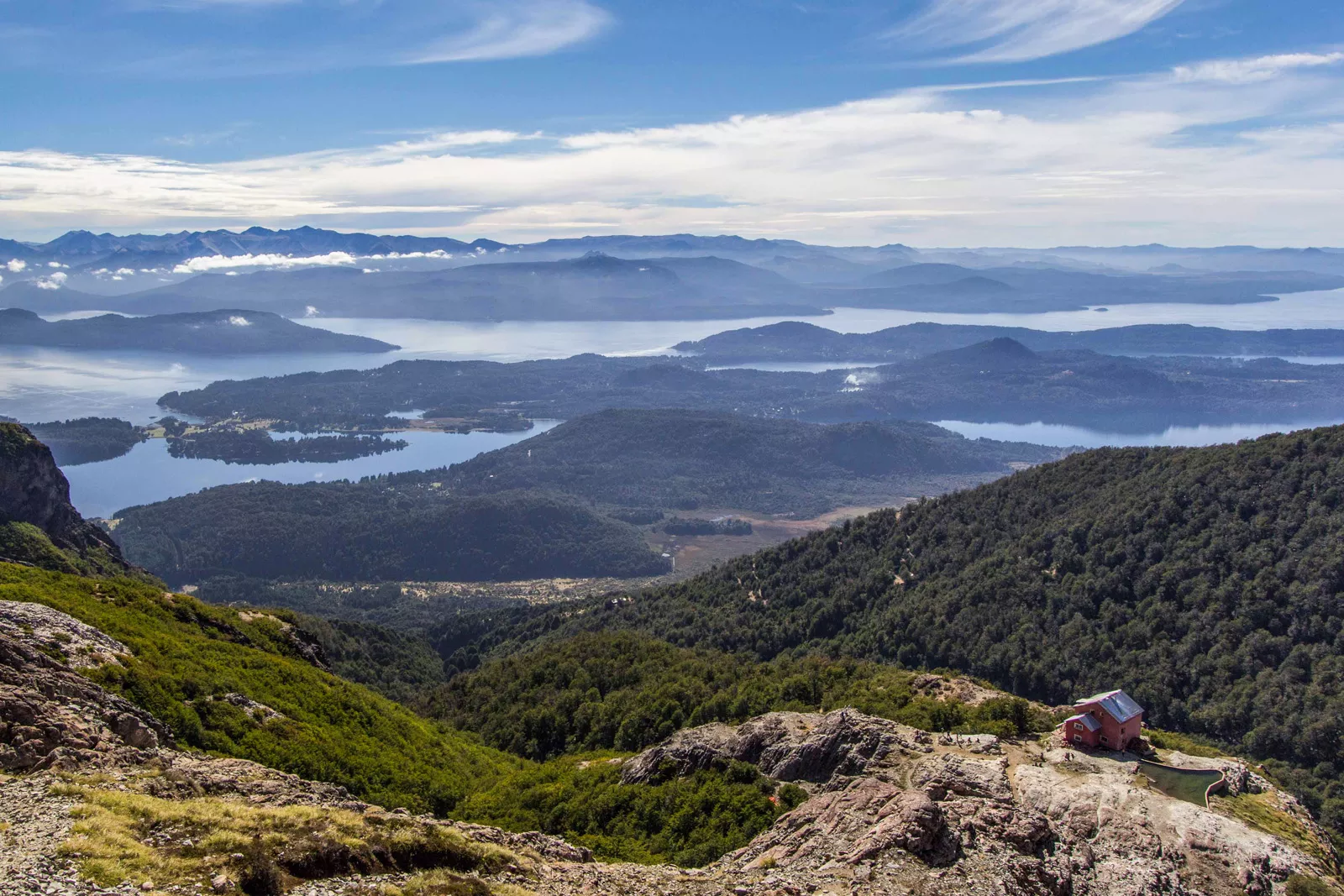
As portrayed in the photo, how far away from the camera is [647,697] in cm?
4809

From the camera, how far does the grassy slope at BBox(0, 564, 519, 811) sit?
2923cm

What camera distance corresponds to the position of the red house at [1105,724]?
106 feet

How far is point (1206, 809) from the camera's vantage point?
2725 cm

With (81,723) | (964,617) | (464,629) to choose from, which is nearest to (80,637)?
(81,723)

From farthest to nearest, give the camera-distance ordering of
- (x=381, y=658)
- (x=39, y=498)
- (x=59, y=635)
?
(x=381, y=658) → (x=39, y=498) → (x=59, y=635)

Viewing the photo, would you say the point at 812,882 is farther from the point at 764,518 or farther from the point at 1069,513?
the point at 764,518

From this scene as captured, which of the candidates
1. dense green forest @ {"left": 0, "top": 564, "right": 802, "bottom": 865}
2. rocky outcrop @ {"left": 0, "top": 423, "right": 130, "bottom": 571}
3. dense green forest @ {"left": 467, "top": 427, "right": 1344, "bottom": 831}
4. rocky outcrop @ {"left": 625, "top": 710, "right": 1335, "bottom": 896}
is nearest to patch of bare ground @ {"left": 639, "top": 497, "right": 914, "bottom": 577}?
dense green forest @ {"left": 467, "top": 427, "right": 1344, "bottom": 831}

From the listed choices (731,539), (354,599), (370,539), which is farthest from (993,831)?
(731,539)

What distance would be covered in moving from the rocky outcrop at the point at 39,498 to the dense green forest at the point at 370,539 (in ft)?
224

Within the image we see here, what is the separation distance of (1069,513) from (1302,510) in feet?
55.9

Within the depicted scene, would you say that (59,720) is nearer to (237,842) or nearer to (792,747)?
(237,842)

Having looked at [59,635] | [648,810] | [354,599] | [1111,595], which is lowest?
[354,599]

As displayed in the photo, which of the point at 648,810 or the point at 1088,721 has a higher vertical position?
the point at 1088,721

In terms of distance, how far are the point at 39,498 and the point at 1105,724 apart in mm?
72609
